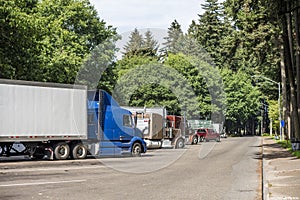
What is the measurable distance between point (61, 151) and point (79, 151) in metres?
1.16

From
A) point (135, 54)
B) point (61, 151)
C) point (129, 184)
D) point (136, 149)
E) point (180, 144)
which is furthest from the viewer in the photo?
point (135, 54)

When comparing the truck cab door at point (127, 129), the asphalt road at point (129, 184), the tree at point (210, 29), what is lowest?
the asphalt road at point (129, 184)

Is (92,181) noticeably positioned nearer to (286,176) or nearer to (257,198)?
(257,198)

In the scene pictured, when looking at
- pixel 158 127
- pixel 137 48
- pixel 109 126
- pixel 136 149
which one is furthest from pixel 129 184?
pixel 137 48

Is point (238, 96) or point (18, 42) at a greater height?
point (238, 96)

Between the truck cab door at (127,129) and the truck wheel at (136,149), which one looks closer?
the truck cab door at (127,129)

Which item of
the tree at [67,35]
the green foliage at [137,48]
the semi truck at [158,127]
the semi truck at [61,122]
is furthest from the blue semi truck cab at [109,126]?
the tree at [67,35]

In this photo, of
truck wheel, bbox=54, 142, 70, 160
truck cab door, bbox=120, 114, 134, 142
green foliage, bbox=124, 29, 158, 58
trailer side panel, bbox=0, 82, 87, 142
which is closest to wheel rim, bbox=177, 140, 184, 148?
green foliage, bbox=124, 29, 158, 58

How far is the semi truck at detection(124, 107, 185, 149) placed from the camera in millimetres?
33750

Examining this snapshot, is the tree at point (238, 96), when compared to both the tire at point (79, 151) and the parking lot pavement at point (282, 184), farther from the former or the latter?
the parking lot pavement at point (282, 184)

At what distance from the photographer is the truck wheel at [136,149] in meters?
30.4

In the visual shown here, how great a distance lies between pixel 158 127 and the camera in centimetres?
3862

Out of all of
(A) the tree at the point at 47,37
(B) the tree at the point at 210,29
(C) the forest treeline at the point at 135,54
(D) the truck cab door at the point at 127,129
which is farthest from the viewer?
(B) the tree at the point at 210,29

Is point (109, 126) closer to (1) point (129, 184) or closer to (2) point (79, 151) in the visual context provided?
(2) point (79, 151)
